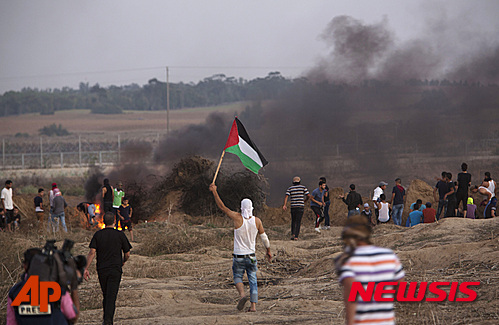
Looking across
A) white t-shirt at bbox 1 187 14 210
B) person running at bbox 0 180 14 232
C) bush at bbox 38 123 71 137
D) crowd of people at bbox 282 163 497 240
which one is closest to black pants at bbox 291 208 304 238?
crowd of people at bbox 282 163 497 240

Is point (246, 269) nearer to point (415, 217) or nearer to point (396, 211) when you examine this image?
point (415, 217)

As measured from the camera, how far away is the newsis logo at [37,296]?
523 centimetres

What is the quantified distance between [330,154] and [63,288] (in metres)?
32.2

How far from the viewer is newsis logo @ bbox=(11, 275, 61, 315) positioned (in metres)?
5.23

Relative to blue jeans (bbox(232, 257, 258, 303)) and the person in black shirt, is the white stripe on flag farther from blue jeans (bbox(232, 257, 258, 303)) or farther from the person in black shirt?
the person in black shirt

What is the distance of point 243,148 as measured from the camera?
37.3ft

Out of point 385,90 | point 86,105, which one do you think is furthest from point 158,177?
point 86,105

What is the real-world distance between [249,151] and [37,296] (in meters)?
6.52

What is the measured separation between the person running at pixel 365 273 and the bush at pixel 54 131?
279 feet

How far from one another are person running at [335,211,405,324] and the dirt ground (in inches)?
114

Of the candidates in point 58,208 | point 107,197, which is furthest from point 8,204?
point 107,197

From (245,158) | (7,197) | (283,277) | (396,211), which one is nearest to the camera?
(245,158)

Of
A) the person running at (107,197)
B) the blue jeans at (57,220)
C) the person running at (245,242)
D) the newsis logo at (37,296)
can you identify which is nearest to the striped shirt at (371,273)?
the newsis logo at (37,296)

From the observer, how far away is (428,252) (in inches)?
470
